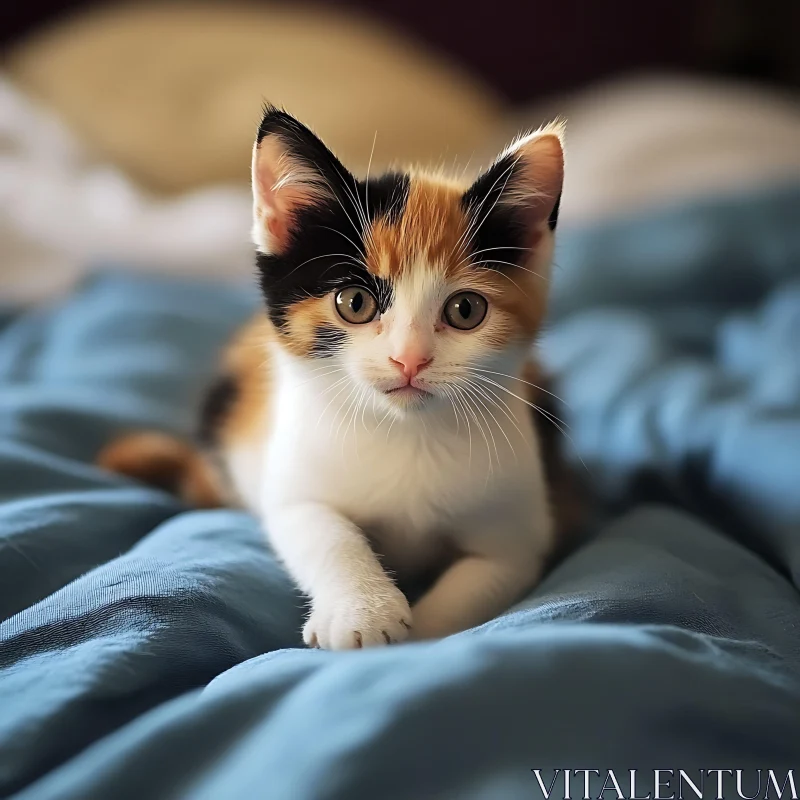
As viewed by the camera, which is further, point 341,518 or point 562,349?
point 562,349

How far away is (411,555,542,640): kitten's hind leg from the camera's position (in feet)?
2.54

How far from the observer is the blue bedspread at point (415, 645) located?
518 millimetres

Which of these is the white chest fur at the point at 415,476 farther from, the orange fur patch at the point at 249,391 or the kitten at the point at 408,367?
the orange fur patch at the point at 249,391

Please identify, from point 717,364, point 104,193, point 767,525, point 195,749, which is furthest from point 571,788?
point 104,193

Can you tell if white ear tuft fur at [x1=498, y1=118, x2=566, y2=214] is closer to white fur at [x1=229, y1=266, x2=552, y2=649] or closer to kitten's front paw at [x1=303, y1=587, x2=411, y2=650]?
white fur at [x1=229, y1=266, x2=552, y2=649]

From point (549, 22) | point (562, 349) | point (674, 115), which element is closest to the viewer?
point (562, 349)

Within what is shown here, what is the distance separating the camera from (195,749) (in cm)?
55

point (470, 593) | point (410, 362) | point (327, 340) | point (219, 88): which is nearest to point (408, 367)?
point (410, 362)

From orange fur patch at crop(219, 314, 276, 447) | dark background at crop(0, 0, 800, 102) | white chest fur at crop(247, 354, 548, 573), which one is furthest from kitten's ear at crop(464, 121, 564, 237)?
dark background at crop(0, 0, 800, 102)

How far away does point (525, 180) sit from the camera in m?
0.87

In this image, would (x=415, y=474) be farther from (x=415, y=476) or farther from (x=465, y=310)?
(x=465, y=310)

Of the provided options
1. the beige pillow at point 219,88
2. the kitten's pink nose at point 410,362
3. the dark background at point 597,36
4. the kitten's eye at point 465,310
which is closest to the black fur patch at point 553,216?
the kitten's eye at point 465,310

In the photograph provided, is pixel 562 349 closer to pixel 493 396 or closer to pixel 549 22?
pixel 493 396

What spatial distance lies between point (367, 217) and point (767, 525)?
56 centimetres
